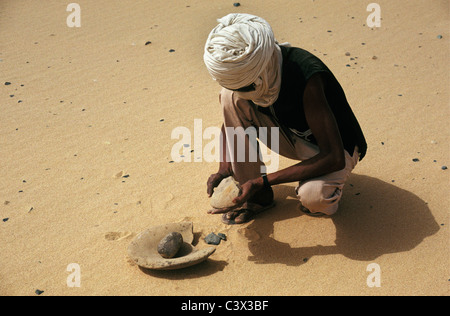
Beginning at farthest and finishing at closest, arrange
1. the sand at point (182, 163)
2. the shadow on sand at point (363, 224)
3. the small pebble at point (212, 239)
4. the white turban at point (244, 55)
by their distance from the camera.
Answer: the small pebble at point (212, 239), the shadow on sand at point (363, 224), the sand at point (182, 163), the white turban at point (244, 55)

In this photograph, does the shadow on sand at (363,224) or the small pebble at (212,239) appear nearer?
the shadow on sand at (363,224)

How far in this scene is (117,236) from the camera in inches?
123

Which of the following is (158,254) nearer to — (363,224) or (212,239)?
(212,239)

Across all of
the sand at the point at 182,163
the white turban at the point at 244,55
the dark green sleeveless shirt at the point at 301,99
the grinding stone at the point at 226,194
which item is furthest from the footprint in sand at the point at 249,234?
the white turban at the point at 244,55

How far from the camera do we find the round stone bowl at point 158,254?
108 inches

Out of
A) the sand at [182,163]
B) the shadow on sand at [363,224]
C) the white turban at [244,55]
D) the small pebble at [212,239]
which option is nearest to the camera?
the white turban at [244,55]

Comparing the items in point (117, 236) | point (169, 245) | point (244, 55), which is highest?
point (244, 55)

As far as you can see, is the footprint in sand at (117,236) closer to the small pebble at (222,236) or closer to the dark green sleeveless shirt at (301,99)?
the small pebble at (222,236)

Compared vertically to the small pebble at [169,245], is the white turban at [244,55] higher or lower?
higher

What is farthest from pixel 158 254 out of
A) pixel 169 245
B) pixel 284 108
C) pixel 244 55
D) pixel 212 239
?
pixel 244 55

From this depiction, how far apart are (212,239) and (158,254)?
36cm

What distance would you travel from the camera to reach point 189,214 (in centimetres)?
333

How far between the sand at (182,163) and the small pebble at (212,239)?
0.06m

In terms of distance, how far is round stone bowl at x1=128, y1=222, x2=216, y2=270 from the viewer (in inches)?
108
